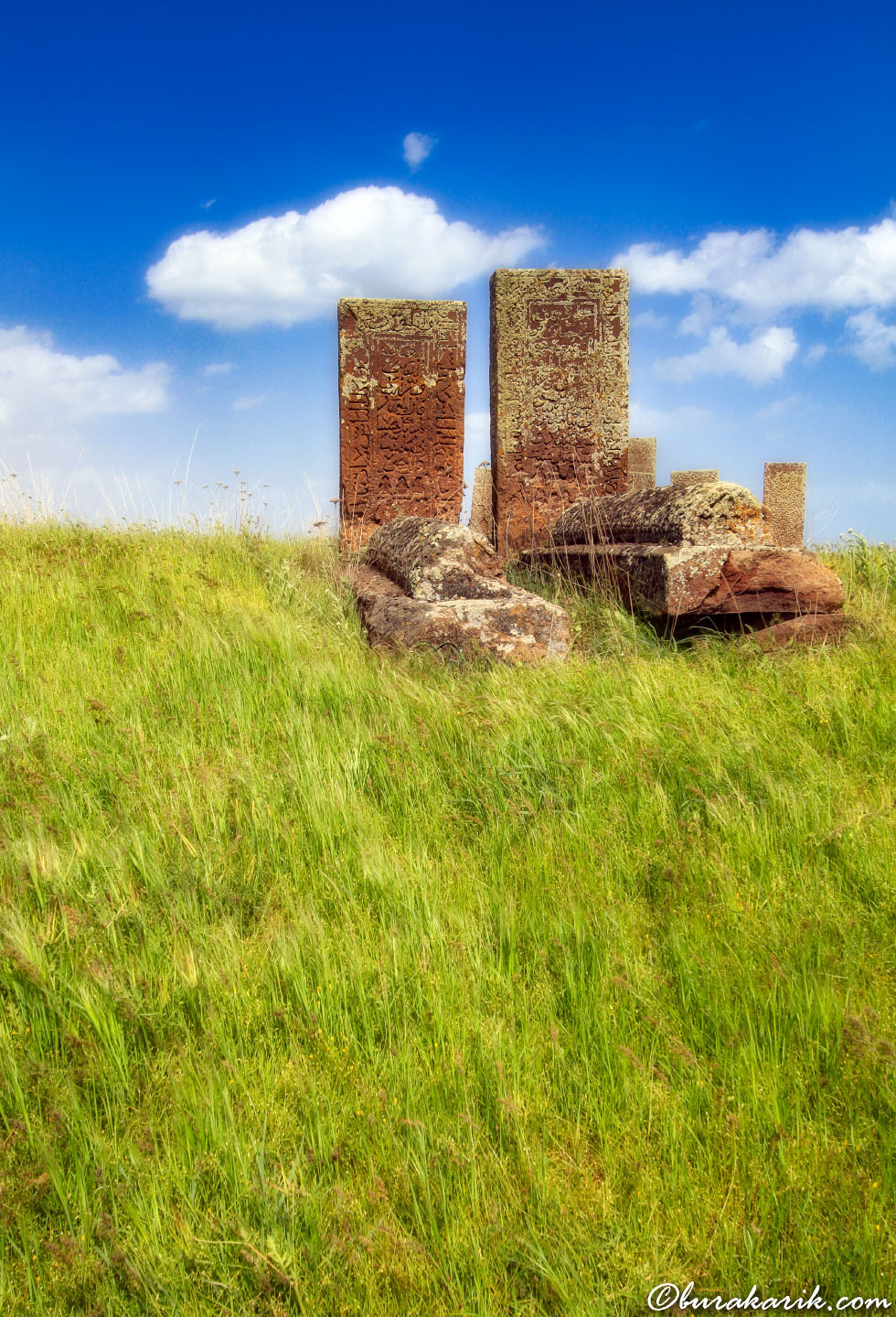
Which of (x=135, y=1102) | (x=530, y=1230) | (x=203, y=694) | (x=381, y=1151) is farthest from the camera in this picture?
(x=203, y=694)

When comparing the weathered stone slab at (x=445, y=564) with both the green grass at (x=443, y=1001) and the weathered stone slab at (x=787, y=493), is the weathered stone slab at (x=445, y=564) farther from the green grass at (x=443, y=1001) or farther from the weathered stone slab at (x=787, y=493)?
the weathered stone slab at (x=787, y=493)

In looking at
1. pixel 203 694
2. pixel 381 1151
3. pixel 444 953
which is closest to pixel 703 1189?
pixel 381 1151

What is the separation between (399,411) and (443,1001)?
245 inches

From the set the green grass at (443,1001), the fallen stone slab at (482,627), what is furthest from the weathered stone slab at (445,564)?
the green grass at (443,1001)

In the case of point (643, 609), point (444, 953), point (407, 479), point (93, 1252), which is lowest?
point (93, 1252)

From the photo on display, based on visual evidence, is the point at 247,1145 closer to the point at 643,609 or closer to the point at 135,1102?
the point at 135,1102

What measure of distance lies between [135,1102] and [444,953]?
2.15 ft

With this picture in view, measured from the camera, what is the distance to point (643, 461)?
16.1 m

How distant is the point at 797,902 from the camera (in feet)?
6.91

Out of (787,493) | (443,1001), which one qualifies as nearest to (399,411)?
(443,1001)

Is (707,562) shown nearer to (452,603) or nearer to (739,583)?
(739,583)

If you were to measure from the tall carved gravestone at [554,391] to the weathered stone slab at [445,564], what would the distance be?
2.01 meters

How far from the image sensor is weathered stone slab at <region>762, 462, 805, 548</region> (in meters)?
15.4

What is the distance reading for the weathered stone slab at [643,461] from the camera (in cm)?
1596
